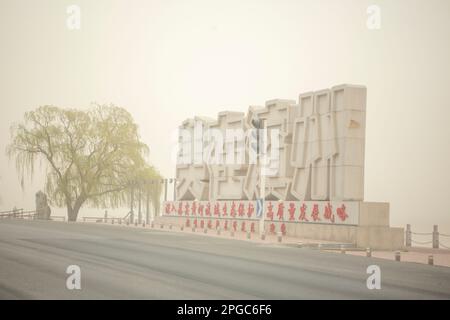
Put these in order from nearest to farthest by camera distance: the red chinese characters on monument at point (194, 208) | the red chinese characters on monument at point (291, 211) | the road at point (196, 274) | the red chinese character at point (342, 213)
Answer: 1. the road at point (196, 274)
2. the red chinese character at point (342, 213)
3. the red chinese characters on monument at point (291, 211)
4. the red chinese characters on monument at point (194, 208)

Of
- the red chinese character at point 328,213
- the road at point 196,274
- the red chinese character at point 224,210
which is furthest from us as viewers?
the red chinese character at point 224,210

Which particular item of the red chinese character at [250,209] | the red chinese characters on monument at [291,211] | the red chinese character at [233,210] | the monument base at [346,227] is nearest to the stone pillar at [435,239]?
the monument base at [346,227]

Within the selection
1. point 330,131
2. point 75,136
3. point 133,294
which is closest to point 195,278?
point 133,294

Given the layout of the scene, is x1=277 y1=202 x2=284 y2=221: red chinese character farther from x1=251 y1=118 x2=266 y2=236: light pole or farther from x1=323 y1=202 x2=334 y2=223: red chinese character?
x1=323 y1=202 x2=334 y2=223: red chinese character

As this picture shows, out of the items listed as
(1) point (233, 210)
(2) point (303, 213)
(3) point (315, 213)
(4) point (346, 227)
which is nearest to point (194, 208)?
(1) point (233, 210)

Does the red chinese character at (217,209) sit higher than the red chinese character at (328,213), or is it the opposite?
the red chinese character at (328,213)

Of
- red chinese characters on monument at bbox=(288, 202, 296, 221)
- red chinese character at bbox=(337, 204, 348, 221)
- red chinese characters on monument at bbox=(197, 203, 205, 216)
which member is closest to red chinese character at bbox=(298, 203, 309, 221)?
red chinese characters on monument at bbox=(288, 202, 296, 221)

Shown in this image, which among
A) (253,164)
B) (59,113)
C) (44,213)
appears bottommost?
(44,213)

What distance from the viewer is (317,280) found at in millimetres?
14703

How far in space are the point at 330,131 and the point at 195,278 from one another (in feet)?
68.6

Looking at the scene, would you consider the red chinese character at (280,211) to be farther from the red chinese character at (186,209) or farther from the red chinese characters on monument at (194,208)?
the red chinese character at (186,209)

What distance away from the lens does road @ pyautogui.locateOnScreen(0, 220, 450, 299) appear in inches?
473

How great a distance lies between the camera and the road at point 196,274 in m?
12.0
